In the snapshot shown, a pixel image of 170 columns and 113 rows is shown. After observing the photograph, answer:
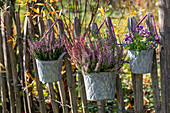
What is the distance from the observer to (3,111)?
309cm

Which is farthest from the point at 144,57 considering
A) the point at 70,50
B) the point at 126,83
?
the point at 126,83

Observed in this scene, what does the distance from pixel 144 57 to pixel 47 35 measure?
35.8 inches

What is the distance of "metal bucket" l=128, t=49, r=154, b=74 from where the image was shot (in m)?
1.84

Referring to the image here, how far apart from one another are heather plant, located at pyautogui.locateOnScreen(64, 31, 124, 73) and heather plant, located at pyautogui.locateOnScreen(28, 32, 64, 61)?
0.85ft

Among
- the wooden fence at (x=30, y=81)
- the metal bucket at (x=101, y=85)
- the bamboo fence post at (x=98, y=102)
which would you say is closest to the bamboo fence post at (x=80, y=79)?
the wooden fence at (x=30, y=81)

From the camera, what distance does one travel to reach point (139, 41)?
6.18 ft

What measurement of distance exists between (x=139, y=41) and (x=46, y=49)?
795 mm

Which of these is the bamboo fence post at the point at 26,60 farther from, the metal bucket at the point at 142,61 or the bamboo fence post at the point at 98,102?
the metal bucket at the point at 142,61

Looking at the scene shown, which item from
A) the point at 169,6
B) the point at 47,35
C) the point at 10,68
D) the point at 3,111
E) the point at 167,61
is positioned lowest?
the point at 3,111

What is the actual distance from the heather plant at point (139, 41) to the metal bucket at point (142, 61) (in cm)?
4

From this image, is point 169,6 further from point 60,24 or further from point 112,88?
point 60,24

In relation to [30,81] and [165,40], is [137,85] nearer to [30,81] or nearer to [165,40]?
[165,40]

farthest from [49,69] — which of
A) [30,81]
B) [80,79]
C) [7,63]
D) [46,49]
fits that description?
[7,63]

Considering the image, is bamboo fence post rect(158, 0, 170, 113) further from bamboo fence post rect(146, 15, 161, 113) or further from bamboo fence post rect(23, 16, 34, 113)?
bamboo fence post rect(23, 16, 34, 113)
